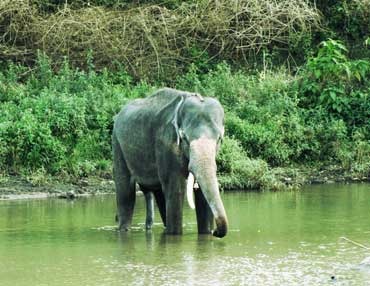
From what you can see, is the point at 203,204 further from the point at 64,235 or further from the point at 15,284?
the point at 15,284

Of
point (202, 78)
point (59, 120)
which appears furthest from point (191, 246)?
point (202, 78)

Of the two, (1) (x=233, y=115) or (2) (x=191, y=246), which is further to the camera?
(1) (x=233, y=115)

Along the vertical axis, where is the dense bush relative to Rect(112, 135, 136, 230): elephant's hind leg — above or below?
above

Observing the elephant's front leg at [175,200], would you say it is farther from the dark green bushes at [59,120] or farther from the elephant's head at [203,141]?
the dark green bushes at [59,120]

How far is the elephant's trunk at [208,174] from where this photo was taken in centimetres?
1184

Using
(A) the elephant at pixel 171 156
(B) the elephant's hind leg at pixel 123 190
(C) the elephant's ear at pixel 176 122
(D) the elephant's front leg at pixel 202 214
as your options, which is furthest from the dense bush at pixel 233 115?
(C) the elephant's ear at pixel 176 122

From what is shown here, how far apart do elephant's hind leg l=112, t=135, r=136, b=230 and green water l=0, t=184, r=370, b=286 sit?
183mm

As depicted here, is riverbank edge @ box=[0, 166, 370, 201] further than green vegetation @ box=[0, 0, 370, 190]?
No

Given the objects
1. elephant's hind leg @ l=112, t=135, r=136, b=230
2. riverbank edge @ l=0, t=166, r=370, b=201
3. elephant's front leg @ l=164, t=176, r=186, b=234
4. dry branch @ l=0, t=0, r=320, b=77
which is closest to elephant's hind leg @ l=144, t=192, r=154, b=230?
elephant's hind leg @ l=112, t=135, r=136, b=230

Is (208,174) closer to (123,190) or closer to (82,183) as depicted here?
(123,190)

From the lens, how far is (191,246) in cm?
1234

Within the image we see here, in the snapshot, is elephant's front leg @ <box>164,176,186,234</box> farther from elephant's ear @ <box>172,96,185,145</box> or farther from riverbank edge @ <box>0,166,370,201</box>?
riverbank edge @ <box>0,166,370,201</box>

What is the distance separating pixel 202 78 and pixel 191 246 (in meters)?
10.2

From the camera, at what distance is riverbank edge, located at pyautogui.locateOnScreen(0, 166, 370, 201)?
56.0 ft
